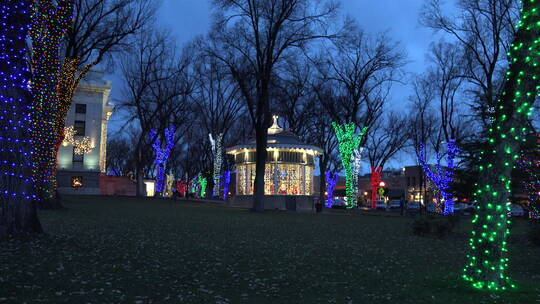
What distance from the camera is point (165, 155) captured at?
161ft

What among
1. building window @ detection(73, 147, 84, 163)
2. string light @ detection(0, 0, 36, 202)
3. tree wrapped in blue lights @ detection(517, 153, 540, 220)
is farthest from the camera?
building window @ detection(73, 147, 84, 163)

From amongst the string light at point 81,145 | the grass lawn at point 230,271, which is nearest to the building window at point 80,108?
the string light at point 81,145

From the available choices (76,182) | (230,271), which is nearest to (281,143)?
(230,271)

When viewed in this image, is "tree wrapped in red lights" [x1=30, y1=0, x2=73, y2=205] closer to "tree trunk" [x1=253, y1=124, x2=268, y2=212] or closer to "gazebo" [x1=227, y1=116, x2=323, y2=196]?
"tree trunk" [x1=253, y1=124, x2=268, y2=212]

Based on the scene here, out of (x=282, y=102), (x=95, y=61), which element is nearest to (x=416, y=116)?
(x=282, y=102)

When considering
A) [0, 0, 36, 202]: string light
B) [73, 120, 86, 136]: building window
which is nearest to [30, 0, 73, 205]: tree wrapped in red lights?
[0, 0, 36, 202]: string light

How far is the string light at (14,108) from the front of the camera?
9547 mm

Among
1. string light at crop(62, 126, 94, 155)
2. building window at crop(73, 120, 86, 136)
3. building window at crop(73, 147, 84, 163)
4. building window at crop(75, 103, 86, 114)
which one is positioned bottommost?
building window at crop(73, 147, 84, 163)

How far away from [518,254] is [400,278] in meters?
7.13

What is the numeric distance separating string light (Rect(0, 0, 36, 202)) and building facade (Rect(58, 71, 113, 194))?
48363mm

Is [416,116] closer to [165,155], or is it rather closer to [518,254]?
[165,155]

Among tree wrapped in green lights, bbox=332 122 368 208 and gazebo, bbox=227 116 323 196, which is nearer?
gazebo, bbox=227 116 323 196

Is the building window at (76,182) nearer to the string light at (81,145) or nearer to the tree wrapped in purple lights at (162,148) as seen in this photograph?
the string light at (81,145)

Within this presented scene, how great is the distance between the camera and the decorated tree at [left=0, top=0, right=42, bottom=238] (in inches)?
376
